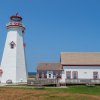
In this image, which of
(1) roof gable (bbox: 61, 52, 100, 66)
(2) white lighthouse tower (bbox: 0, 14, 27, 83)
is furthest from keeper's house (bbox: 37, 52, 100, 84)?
(2) white lighthouse tower (bbox: 0, 14, 27, 83)

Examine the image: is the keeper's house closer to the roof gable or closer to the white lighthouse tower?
the roof gable

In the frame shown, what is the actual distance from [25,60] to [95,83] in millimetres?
11559

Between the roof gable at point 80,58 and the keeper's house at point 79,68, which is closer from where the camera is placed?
the keeper's house at point 79,68

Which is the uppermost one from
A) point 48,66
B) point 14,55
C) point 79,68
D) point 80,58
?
point 14,55

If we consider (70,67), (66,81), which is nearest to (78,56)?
(70,67)

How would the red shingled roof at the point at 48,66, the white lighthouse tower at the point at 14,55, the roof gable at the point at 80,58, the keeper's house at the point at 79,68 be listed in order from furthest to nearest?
the red shingled roof at the point at 48,66
the roof gable at the point at 80,58
the keeper's house at the point at 79,68
the white lighthouse tower at the point at 14,55

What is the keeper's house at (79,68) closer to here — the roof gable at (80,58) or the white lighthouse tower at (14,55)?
the roof gable at (80,58)

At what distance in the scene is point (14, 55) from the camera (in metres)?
45.0

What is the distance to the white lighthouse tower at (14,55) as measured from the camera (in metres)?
44.7

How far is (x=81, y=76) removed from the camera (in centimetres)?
4528

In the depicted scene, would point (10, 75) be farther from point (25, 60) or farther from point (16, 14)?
point (16, 14)

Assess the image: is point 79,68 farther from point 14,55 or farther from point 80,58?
point 14,55

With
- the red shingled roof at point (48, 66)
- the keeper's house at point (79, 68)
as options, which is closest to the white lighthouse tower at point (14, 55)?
the keeper's house at point (79, 68)

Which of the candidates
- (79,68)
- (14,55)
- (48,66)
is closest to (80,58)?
(79,68)
